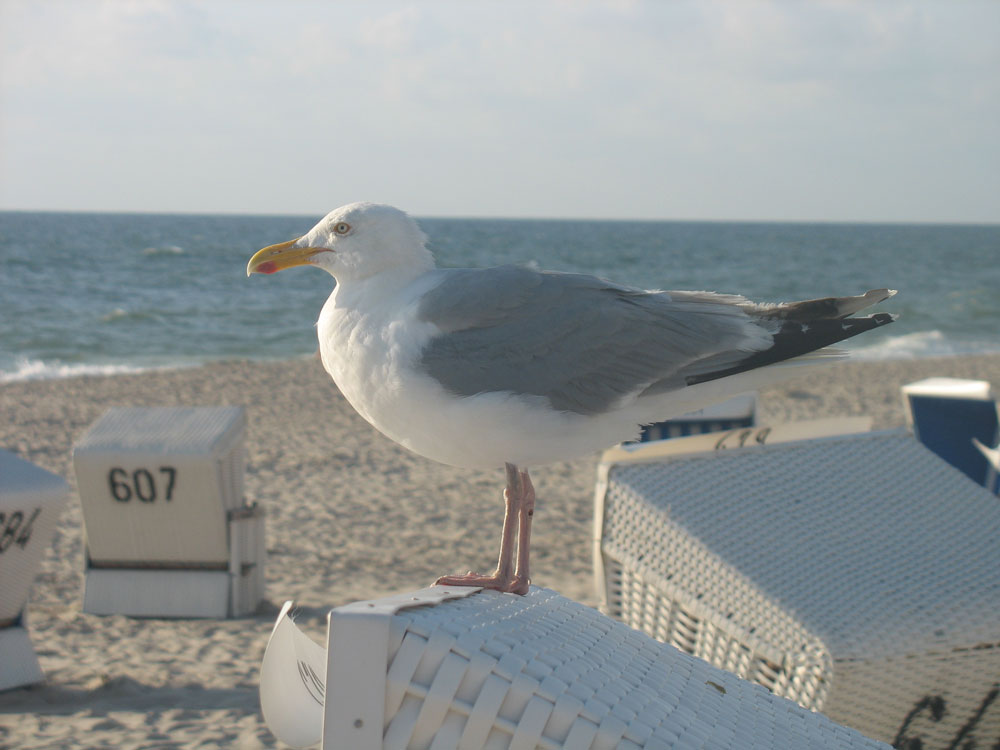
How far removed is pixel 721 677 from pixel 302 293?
2733 cm

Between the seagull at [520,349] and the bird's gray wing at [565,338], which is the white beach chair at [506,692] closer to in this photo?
the seagull at [520,349]

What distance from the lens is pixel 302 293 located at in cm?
2902

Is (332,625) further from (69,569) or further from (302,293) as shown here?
(302,293)

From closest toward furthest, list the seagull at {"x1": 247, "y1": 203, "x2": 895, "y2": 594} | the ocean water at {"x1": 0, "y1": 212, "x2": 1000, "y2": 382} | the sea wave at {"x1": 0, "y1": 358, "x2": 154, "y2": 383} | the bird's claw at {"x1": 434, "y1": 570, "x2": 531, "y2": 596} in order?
the seagull at {"x1": 247, "y1": 203, "x2": 895, "y2": 594} < the bird's claw at {"x1": 434, "y1": 570, "x2": 531, "y2": 596} < the sea wave at {"x1": 0, "y1": 358, "x2": 154, "y2": 383} < the ocean water at {"x1": 0, "y1": 212, "x2": 1000, "y2": 382}

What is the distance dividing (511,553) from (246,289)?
29077 mm

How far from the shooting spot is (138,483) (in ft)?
18.2

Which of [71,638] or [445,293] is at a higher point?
[445,293]

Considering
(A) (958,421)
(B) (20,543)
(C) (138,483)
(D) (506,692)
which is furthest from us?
(A) (958,421)

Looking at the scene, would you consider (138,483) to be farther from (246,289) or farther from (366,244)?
(246,289)

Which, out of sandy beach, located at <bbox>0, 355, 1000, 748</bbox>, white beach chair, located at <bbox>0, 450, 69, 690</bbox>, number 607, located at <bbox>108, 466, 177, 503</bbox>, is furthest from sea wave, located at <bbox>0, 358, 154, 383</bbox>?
white beach chair, located at <bbox>0, 450, 69, 690</bbox>

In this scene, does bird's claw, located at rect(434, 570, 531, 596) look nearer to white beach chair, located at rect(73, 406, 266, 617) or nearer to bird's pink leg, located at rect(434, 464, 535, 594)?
bird's pink leg, located at rect(434, 464, 535, 594)

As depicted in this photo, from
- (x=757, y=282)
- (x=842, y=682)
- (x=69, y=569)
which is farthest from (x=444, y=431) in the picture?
(x=757, y=282)

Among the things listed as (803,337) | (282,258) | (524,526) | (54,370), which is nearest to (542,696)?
(524,526)

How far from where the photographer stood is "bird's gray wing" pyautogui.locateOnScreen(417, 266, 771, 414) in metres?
2.54
